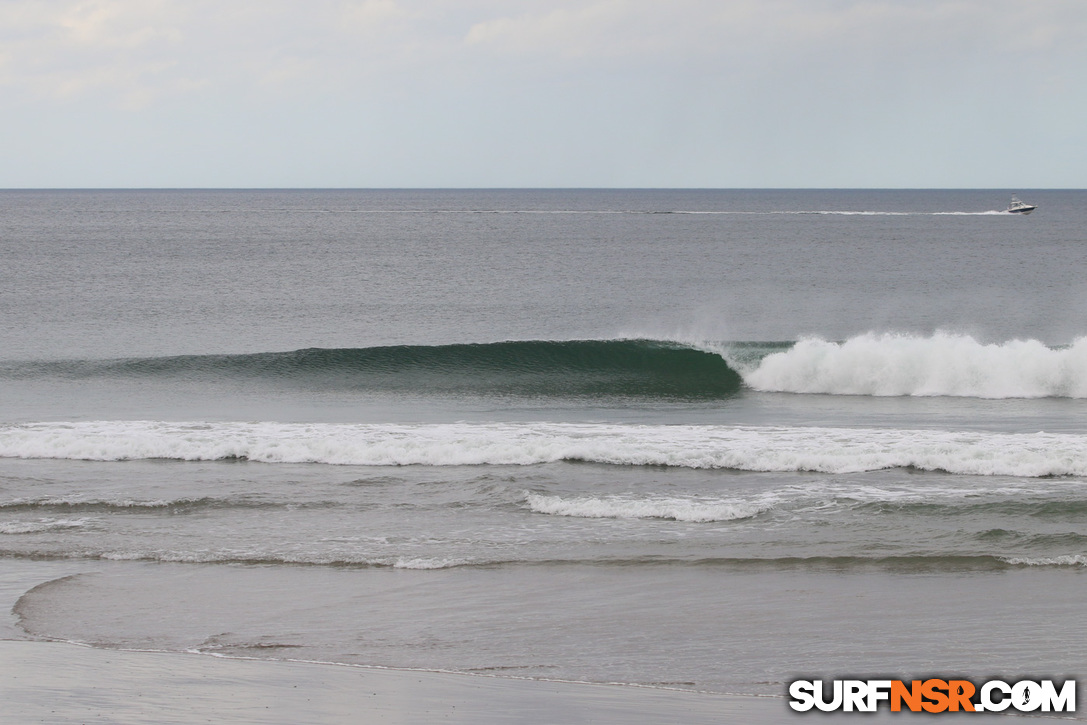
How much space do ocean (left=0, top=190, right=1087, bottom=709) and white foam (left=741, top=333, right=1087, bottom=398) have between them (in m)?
0.07

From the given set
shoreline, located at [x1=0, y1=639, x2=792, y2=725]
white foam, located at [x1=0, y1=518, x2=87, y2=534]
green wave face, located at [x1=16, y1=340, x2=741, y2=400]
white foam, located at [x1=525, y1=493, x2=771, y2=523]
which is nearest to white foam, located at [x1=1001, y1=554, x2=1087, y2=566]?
white foam, located at [x1=525, y1=493, x2=771, y2=523]

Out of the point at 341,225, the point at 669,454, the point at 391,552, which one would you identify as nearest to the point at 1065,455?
the point at 669,454

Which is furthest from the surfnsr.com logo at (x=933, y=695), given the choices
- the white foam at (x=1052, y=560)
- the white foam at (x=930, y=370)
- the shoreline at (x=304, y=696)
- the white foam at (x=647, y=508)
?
the white foam at (x=930, y=370)

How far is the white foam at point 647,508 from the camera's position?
12414 millimetres

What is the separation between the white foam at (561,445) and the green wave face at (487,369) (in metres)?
4.90

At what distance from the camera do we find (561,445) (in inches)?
631

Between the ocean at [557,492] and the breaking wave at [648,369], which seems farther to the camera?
the breaking wave at [648,369]

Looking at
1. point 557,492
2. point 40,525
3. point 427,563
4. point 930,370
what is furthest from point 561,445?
point 930,370

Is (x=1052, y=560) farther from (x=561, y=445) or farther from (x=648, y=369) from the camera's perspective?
(x=648, y=369)

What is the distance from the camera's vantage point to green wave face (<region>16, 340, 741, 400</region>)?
76.5 feet

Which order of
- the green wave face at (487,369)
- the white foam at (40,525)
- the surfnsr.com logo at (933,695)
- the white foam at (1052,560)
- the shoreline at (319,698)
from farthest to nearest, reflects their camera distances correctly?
the green wave face at (487,369), the white foam at (40,525), the white foam at (1052,560), the surfnsr.com logo at (933,695), the shoreline at (319,698)

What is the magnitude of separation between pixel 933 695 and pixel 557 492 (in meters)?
7.08

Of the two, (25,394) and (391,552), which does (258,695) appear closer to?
(391,552)

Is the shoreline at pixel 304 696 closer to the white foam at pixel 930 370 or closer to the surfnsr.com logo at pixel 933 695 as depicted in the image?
the surfnsr.com logo at pixel 933 695
